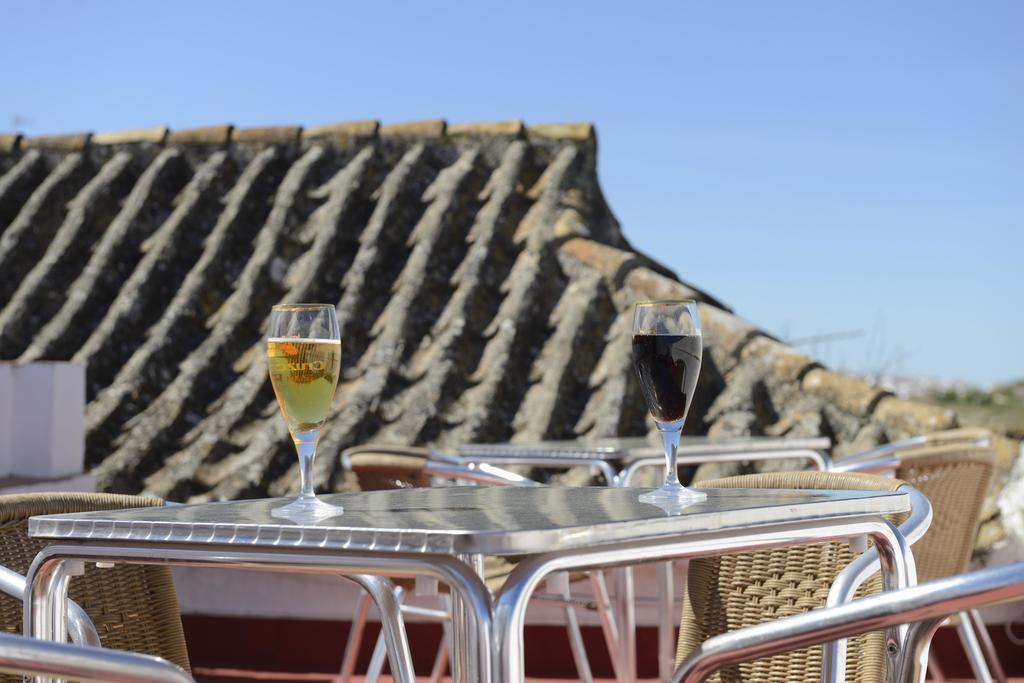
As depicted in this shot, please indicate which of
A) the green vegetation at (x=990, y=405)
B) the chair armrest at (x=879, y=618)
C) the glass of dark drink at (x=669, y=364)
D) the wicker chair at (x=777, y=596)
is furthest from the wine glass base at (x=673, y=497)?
the green vegetation at (x=990, y=405)

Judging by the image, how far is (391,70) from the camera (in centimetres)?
1416

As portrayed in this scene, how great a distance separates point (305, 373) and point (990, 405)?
6.60 m

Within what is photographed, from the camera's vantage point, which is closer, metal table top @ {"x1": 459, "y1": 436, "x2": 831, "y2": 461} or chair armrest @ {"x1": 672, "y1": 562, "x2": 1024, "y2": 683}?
chair armrest @ {"x1": 672, "y1": 562, "x2": 1024, "y2": 683}

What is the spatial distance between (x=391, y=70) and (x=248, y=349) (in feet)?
29.8

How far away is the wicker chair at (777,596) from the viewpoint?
1.83m

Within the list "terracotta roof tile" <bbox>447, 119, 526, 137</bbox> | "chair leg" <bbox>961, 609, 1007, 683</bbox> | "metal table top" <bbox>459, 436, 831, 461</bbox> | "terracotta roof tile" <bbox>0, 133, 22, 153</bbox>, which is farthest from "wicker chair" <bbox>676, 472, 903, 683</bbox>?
"terracotta roof tile" <bbox>0, 133, 22, 153</bbox>

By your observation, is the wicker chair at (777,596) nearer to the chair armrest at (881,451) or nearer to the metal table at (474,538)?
the metal table at (474,538)

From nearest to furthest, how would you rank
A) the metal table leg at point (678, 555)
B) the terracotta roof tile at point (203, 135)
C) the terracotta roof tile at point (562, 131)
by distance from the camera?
the metal table leg at point (678, 555) → the terracotta roof tile at point (562, 131) → the terracotta roof tile at point (203, 135)

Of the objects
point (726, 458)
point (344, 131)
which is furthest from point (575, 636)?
point (344, 131)

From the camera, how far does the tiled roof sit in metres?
4.78

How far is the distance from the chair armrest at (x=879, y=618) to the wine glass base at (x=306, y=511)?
1.33 ft

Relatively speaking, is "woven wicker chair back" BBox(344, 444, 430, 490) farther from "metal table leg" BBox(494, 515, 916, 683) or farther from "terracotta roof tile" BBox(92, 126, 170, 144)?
"terracotta roof tile" BBox(92, 126, 170, 144)

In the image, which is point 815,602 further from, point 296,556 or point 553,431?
point 553,431

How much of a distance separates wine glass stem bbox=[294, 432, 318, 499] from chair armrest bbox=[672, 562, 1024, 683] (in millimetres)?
482
